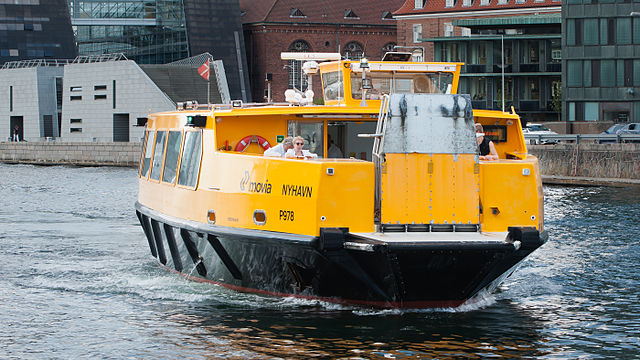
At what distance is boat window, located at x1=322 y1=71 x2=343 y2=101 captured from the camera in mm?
17875

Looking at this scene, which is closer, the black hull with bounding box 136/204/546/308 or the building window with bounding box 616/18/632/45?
the black hull with bounding box 136/204/546/308

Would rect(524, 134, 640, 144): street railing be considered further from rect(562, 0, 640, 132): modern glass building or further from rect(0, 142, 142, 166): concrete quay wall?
rect(0, 142, 142, 166): concrete quay wall

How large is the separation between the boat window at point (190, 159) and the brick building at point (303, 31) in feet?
324

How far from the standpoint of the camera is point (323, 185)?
14.0 m

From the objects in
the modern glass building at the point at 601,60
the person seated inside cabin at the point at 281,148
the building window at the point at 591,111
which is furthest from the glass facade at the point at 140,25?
the person seated inside cabin at the point at 281,148

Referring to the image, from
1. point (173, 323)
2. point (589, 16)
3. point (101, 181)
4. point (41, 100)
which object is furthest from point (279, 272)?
point (41, 100)

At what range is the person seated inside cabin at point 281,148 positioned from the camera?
1564cm

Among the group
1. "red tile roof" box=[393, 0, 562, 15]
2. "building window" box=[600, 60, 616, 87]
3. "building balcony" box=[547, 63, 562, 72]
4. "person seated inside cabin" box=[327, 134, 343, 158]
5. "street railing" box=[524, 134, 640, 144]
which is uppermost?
"red tile roof" box=[393, 0, 562, 15]

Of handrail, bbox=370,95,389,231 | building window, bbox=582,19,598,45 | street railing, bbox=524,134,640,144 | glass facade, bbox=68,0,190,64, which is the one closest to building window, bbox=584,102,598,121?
building window, bbox=582,19,598,45

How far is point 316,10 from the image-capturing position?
121500mm

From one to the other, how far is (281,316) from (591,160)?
32435 millimetres

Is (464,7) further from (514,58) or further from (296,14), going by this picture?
(296,14)

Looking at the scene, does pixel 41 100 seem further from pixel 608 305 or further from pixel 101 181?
pixel 608 305

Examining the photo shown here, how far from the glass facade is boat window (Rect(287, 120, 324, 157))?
3593 inches
